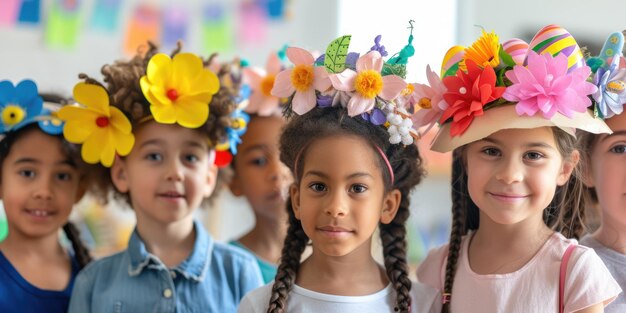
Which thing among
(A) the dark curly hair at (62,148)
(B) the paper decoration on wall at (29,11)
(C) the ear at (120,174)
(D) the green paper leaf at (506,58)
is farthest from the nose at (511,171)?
(B) the paper decoration on wall at (29,11)

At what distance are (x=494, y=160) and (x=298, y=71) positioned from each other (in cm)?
47

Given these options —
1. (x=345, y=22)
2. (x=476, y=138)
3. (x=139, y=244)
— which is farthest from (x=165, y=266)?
(x=345, y=22)

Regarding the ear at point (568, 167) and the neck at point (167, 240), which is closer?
the ear at point (568, 167)

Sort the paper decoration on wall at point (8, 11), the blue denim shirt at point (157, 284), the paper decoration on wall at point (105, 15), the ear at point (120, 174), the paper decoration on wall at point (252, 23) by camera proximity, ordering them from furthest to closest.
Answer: the paper decoration on wall at point (252, 23)
the paper decoration on wall at point (105, 15)
the paper decoration on wall at point (8, 11)
the ear at point (120, 174)
the blue denim shirt at point (157, 284)

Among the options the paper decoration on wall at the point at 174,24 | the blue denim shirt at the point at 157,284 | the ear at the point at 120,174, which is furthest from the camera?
the paper decoration on wall at the point at 174,24

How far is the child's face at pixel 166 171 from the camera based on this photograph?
2100 millimetres

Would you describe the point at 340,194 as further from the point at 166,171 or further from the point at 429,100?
the point at 166,171

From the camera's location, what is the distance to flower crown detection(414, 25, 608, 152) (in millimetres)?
1610

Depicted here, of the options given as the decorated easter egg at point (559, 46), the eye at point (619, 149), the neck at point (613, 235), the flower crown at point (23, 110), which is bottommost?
the neck at point (613, 235)

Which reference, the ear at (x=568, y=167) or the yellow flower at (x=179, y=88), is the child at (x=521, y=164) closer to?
the ear at (x=568, y=167)

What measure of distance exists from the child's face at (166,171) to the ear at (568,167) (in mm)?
941

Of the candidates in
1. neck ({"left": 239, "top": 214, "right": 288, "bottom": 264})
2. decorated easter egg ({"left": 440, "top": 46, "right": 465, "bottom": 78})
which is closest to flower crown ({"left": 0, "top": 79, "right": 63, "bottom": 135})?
neck ({"left": 239, "top": 214, "right": 288, "bottom": 264})

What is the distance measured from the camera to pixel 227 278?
2.18m

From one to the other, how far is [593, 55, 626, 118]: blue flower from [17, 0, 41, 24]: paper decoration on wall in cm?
316
